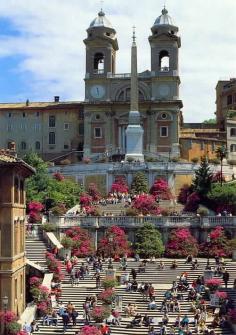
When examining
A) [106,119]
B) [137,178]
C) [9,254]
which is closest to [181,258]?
[9,254]

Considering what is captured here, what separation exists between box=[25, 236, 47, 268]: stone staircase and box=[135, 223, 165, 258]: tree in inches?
264

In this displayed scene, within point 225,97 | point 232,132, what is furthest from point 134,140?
point 225,97

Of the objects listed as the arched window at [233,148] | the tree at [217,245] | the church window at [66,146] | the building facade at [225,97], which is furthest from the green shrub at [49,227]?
the building facade at [225,97]

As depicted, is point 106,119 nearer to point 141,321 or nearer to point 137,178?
point 137,178

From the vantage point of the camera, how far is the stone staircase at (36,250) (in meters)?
48.4

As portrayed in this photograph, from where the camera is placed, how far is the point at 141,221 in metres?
55.3

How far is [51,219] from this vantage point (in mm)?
55438

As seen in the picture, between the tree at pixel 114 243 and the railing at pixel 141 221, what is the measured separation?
965 millimetres

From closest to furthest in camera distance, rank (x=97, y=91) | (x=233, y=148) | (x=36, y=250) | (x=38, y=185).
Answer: (x=36, y=250)
(x=38, y=185)
(x=233, y=148)
(x=97, y=91)

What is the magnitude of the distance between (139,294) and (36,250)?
31.0ft

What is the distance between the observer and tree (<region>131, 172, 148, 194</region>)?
7888 cm

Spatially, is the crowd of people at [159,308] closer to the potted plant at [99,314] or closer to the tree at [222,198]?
the potted plant at [99,314]

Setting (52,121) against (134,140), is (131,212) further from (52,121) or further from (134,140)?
(52,121)

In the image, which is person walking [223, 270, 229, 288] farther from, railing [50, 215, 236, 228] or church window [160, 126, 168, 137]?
church window [160, 126, 168, 137]
